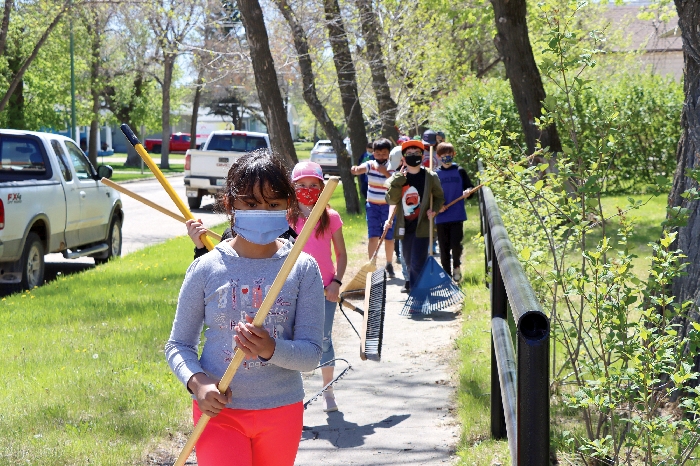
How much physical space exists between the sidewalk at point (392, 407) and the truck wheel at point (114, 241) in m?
6.29

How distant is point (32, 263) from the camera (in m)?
11.3

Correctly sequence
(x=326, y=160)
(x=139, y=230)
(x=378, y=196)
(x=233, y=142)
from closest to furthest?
(x=378, y=196) < (x=139, y=230) < (x=233, y=142) < (x=326, y=160)

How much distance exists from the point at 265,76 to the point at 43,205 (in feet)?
15.3

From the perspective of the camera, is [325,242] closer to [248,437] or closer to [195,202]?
[248,437]

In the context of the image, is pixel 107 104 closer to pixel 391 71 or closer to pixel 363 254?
pixel 391 71

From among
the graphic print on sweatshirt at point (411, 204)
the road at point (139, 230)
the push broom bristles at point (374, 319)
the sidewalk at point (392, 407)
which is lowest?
the sidewalk at point (392, 407)

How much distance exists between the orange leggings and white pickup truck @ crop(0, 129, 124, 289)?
25.0ft

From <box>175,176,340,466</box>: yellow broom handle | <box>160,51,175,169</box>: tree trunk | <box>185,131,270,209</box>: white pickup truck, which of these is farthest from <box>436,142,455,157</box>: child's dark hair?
<box>160,51,175,169</box>: tree trunk

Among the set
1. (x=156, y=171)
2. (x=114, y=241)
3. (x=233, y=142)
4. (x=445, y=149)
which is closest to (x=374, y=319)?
(x=156, y=171)

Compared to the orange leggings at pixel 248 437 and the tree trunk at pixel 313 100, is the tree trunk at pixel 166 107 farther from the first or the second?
the orange leggings at pixel 248 437

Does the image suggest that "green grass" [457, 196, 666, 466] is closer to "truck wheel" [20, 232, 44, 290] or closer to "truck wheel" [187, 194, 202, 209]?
"truck wheel" [20, 232, 44, 290]

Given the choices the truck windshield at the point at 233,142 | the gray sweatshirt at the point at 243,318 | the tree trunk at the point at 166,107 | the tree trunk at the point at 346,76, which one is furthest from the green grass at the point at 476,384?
the tree trunk at the point at 166,107

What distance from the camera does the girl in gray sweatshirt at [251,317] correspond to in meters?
3.02

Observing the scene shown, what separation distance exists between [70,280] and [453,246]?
453cm
